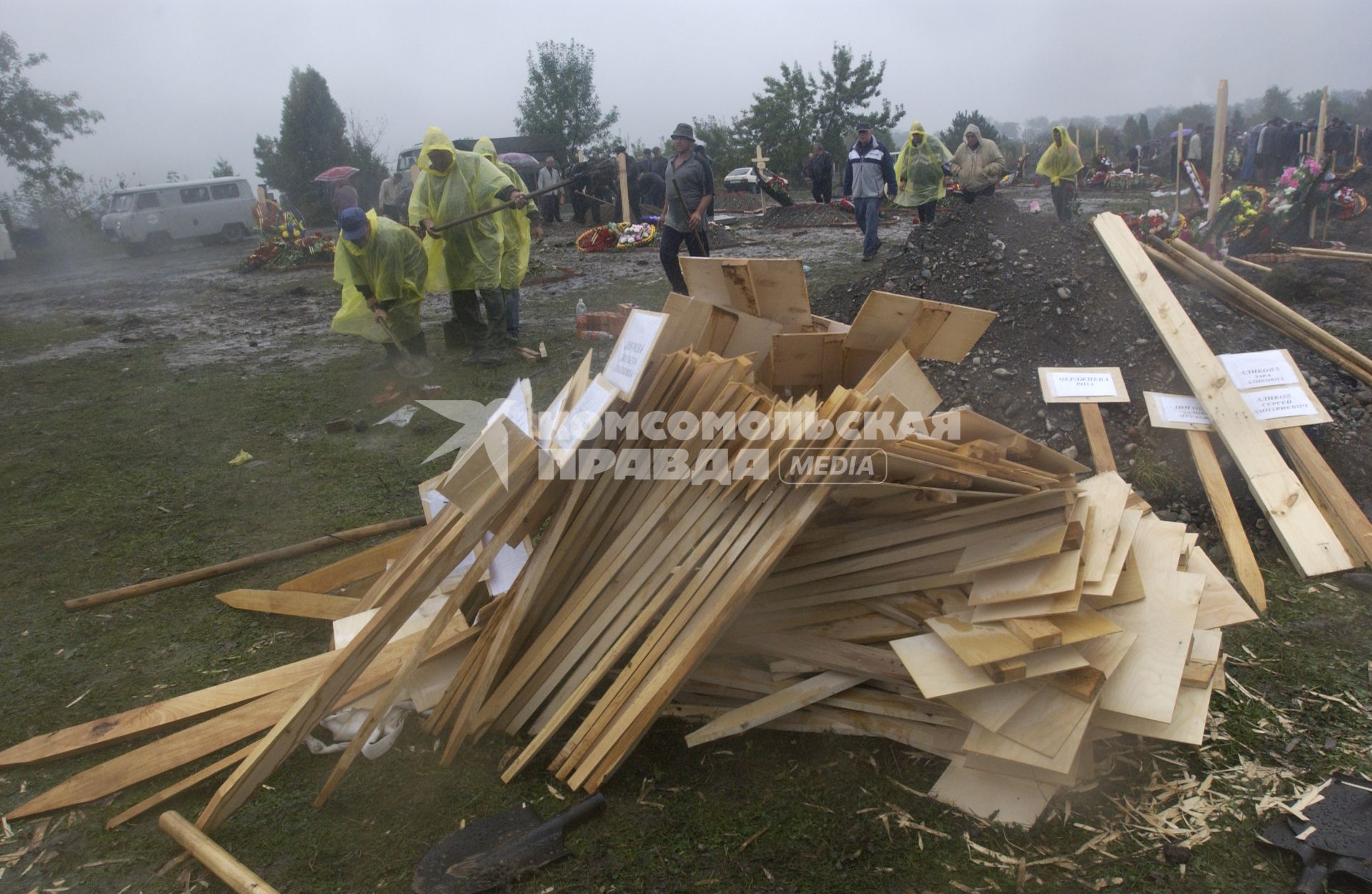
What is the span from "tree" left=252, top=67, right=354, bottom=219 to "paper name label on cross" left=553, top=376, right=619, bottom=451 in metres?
36.2

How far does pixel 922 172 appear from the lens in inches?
478

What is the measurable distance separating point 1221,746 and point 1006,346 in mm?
3437

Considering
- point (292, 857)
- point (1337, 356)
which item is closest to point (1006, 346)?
point (1337, 356)

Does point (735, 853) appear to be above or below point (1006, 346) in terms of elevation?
below

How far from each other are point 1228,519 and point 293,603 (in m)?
4.64

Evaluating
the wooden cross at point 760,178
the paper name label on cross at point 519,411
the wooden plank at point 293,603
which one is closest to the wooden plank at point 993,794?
the paper name label on cross at point 519,411

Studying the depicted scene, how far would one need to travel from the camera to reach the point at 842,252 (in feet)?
42.5

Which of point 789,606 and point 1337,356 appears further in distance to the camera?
point 1337,356

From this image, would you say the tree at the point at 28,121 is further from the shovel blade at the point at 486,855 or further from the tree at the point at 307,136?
the shovel blade at the point at 486,855

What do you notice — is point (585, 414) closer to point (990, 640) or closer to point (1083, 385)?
point (990, 640)

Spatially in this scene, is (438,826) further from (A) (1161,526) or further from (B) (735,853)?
(A) (1161,526)

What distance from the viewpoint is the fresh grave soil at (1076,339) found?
452 centimetres

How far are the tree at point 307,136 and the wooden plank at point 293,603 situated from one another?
1381 inches

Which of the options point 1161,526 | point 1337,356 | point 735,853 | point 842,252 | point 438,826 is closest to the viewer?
point 735,853
